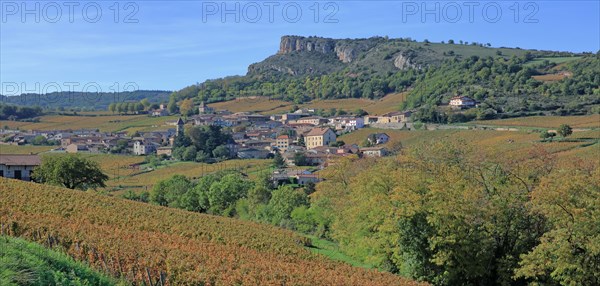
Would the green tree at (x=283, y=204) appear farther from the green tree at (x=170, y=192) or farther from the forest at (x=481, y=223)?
the forest at (x=481, y=223)

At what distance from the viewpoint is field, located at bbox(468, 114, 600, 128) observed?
8182 centimetres

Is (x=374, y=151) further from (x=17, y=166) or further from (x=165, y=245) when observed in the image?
(x=165, y=245)

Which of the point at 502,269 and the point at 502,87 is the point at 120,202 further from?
the point at 502,87

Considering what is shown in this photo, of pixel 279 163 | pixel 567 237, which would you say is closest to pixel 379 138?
pixel 279 163

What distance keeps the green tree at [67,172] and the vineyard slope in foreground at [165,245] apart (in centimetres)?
1532

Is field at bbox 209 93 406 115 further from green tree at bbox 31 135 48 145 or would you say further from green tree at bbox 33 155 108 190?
green tree at bbox 33 155 108 190

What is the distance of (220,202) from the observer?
194 feet

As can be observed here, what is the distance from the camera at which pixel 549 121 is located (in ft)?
292

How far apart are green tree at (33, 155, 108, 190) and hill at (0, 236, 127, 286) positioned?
35265 millimetres

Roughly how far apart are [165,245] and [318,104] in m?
152

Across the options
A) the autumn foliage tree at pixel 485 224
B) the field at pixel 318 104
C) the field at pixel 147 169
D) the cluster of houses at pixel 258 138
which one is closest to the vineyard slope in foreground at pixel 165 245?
the autumn foliage tree at pixel 485 224

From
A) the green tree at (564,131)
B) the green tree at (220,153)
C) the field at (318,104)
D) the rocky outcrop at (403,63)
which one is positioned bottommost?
the green tree at (220,153)

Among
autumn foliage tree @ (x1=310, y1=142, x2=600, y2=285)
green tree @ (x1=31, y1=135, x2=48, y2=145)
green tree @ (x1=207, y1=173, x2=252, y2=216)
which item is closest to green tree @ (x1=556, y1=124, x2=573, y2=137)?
green tree @ (x1=207, y1=173, x2=252, y2=216)

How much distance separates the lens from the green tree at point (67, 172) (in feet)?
162
